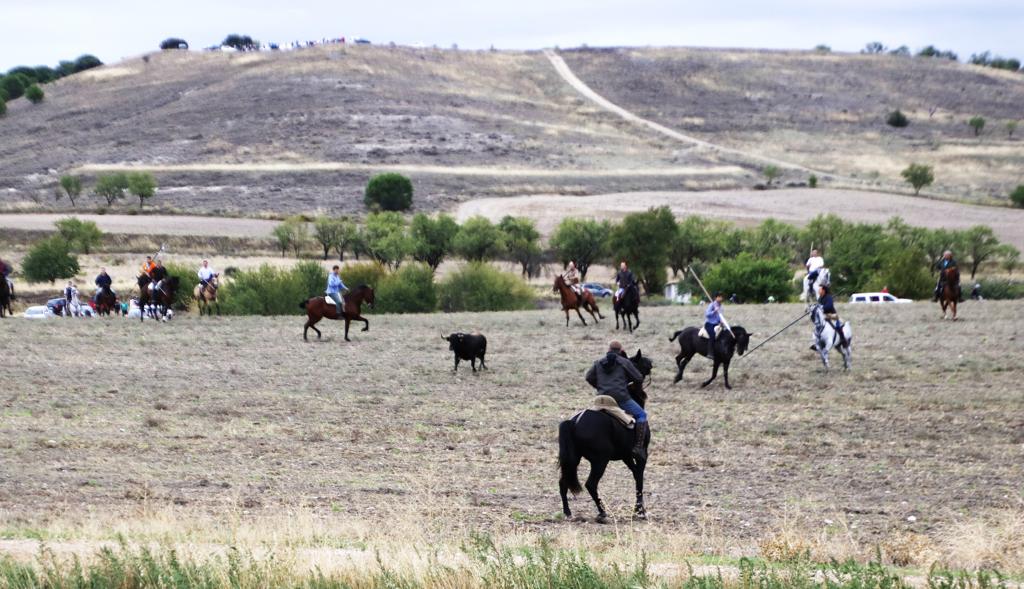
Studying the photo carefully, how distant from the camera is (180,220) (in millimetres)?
86625

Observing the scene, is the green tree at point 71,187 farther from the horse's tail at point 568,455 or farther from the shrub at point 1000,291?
the horse's tail at point 568,455

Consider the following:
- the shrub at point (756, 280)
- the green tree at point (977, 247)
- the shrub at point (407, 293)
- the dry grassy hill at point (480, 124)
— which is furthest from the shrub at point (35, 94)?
the shrub at point (756, 280)

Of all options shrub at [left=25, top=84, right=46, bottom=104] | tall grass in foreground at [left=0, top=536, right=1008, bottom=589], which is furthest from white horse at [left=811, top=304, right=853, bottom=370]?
shrub at [left=25, top=84, right=46, bottom=104]

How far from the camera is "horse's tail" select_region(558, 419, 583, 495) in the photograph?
44.7 feet

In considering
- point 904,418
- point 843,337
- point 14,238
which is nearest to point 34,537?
point 904,418

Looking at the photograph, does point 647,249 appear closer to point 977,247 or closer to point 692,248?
point 692,248

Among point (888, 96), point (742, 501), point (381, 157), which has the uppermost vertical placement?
point (888, 96)

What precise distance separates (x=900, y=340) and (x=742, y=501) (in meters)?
17.2

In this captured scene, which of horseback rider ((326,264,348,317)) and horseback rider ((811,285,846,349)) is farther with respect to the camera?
horseback rider ((326,264,348,317))

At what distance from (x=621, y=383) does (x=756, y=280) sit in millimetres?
37888

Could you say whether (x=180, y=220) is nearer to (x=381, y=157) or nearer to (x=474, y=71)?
(x=381, y=157)

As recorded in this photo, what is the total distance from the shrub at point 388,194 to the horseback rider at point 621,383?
7942 centimetres

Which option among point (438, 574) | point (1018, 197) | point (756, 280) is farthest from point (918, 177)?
point (438, 574)

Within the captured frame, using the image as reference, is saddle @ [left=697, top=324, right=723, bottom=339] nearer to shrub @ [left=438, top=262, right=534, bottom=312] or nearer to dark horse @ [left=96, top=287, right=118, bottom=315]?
dark horse @ [left=96, top=287, right=118, bottom=315]
